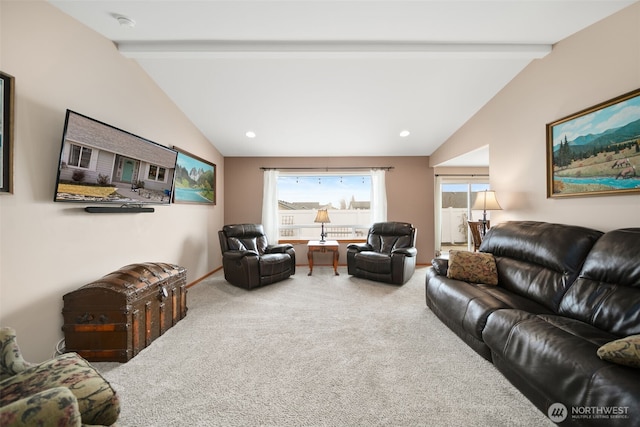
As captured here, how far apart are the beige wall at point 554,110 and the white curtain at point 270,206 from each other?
3759 mm

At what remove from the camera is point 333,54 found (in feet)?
8.66

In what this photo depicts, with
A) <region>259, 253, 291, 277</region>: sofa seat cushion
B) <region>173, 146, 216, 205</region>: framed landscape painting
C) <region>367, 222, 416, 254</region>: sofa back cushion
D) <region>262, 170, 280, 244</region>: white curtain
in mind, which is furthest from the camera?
<region>262, 170, 280, 244</region>: white curtain

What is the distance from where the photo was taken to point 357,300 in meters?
3.37

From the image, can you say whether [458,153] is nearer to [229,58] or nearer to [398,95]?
[398,95]

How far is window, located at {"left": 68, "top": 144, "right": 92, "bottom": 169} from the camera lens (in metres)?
2.04

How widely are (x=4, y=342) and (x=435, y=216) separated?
5.93 meters

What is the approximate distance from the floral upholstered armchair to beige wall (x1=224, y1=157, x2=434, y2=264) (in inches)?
170

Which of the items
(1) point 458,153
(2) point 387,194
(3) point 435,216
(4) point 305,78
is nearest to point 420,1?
(4) point 305,78

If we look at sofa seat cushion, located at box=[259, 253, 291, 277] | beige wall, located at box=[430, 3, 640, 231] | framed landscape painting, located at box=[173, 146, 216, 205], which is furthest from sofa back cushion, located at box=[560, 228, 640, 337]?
framed landscape painting, located at box=[173, 146, 216, 205]

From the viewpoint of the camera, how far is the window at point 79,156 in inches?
80.2

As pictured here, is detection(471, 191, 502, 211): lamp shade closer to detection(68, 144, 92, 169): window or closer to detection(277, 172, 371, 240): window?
detection(277, 172, 371, 240): window

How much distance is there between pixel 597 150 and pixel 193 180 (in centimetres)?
499

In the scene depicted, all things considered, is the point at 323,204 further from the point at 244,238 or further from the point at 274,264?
the point at 274,264

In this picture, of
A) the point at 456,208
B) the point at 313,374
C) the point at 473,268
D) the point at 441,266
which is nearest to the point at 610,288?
the point at 473,268
